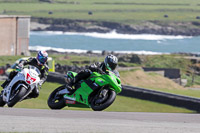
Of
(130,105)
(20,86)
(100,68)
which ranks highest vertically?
(100,68)

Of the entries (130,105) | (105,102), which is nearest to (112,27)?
(130,105)

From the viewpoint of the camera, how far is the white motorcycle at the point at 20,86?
13289mm

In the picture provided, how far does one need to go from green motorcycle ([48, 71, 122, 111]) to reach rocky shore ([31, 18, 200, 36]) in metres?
154

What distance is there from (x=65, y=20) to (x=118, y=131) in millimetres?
167839

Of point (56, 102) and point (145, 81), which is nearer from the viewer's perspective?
point (56, 102)

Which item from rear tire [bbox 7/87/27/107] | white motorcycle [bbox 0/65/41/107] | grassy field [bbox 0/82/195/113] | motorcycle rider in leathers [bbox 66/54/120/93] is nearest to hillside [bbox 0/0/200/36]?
grassy field [bbox 0/82/195/113]

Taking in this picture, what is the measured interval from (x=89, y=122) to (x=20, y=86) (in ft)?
14.7

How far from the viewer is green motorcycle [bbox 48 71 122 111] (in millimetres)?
12438

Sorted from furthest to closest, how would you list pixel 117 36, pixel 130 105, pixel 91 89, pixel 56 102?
pixel 117 36
pixel 130 105
pixel 56 102
pixel 91 89

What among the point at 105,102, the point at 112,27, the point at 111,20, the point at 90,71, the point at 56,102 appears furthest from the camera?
the point at 111,20

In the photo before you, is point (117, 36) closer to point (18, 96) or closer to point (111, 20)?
point (111, 20)

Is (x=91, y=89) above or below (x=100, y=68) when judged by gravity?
below

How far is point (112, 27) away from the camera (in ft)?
561

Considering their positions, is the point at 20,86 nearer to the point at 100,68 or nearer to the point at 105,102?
the point at 100,68
